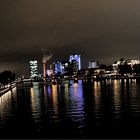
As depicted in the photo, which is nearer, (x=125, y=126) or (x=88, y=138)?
(x=88, y=138)

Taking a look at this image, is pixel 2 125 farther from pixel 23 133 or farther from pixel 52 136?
pixel 52 136

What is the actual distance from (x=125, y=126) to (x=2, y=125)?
37.9ft

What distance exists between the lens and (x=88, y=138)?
973 inches

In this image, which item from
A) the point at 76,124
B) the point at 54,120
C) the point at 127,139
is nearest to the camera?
the point at 127,139

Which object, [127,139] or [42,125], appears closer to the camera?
[127,139]

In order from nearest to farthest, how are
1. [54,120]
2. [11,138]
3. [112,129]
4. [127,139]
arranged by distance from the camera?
[127,139] < [11,138] < [112,129] < [54,120]

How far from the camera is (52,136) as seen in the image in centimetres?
2642

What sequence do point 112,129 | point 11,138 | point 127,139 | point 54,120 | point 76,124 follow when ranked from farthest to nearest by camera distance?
point 54,120, point 76,124, point 112,129, point 11,138, point 127,139

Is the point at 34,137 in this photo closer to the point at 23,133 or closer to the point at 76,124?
the point at 23,133

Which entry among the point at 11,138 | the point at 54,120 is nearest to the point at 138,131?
the point at 11,138

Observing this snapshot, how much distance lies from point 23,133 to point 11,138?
8.73 feet

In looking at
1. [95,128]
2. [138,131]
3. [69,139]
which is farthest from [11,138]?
[138,131]

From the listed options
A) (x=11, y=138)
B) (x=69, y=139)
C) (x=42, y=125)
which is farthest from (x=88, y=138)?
(x=42, y=125)

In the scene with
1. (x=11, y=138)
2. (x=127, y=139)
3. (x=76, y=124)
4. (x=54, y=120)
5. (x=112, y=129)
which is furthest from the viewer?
(x=54, y=120)
